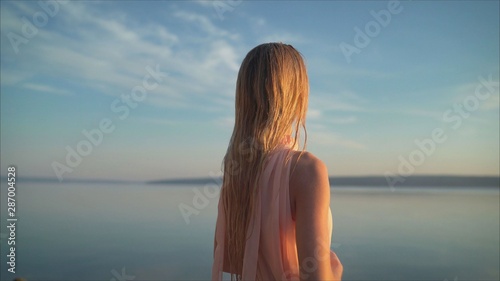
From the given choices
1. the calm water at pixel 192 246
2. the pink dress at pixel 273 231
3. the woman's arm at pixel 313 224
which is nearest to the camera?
the woman's arm at pixel 313 224

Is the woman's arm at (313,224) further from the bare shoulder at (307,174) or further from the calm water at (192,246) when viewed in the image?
the calm water at (192,246)

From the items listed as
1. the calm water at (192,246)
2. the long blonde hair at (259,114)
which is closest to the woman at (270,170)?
the long blonde hair at (259,114)

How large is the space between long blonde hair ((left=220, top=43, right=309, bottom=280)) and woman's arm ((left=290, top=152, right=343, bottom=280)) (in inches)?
8.1

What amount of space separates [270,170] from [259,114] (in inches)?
8.6

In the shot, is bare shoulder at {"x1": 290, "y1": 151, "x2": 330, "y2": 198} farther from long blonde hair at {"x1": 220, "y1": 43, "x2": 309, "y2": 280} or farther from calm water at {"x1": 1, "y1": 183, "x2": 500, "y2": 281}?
calm water at {"x1": 1, "y1": 183, "x2": 500, "y2": 281}

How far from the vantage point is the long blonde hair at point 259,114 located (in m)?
1.64

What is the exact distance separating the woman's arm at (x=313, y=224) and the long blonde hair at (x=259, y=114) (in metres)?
0.21

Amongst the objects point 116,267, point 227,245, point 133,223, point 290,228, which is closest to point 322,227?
point 290,228

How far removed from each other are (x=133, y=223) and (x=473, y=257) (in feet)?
20.4

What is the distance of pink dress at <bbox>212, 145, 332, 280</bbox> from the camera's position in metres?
1.57

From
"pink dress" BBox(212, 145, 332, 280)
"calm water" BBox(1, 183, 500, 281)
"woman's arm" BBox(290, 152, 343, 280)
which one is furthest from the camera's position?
"calm water" BBox(1, 183, 500, 281)

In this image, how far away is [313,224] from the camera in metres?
1.46

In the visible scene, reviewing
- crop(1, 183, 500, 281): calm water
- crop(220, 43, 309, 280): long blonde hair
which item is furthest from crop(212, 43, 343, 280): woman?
crop(1, 183, 500, 281): calm water

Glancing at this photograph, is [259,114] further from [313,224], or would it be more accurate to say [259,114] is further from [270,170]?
[313,224]
